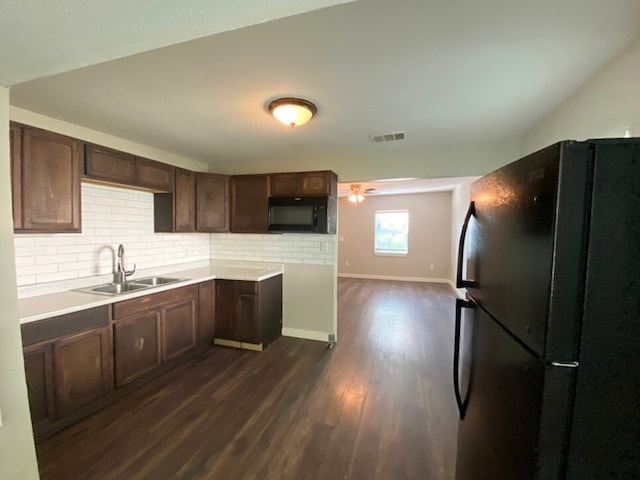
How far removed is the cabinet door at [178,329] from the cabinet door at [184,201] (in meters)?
0.89

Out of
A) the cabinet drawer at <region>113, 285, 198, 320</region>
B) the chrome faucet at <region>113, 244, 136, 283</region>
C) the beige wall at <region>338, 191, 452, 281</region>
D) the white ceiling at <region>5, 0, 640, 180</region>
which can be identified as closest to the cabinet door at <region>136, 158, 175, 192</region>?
the white ceiling at <region>5, 0, 640, 180</region>

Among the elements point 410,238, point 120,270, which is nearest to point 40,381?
point 120,270

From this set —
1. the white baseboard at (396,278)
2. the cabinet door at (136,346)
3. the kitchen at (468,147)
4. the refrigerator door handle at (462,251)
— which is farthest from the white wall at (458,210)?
the cabinet door at (136,346)

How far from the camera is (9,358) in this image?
94 centimetres

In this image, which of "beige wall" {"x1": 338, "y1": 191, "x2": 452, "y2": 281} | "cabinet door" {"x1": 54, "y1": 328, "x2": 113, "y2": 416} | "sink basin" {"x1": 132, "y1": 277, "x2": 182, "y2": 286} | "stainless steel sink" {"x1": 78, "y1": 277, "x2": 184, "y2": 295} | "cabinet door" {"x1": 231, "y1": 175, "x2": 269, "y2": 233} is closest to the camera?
"cabinet door" {"x1": 54, "y1": 328, "x2": 113, "y2": 416}

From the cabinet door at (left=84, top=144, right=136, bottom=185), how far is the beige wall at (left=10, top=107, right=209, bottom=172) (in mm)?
377

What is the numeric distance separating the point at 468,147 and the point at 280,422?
317 cm

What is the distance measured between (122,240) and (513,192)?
11.1 ft

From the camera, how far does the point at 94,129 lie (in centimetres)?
267

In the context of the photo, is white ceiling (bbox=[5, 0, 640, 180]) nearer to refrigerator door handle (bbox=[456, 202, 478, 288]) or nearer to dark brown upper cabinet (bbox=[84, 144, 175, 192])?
dark brown upper cabinet (bbox=[84, 144, 175, 192])

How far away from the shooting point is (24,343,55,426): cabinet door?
179cm

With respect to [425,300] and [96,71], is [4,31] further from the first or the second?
[425,300]

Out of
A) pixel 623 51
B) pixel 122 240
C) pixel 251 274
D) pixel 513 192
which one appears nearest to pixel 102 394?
pixel 122 240

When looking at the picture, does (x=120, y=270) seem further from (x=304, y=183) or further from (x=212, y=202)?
(x=304, y=183)
